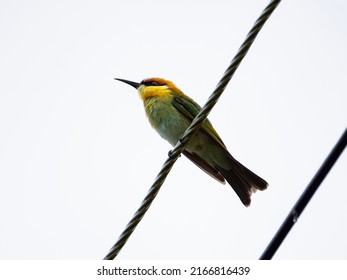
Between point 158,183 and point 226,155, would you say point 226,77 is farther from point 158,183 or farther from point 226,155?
point 226,155

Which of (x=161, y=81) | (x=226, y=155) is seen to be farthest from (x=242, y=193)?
(x=161, y=81)

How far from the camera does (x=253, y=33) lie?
7.06 feet

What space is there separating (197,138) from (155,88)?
87 centimetres

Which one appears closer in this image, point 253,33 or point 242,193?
point 253,33

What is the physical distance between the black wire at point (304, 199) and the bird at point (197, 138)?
8.94 feet

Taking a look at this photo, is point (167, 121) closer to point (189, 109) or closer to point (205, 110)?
point (189, 109)

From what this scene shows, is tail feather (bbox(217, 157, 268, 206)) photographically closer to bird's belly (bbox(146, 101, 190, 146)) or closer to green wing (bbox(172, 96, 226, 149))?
green wing (bbox(172, 96, 226, 149))

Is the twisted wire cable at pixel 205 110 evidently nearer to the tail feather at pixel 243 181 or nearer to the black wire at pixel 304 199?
the black wire at pixel 304 199

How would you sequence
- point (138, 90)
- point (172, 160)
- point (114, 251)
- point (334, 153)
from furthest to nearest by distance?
point (138, 90) < point (172, 160) < point (114, 251) < point (334, 153)

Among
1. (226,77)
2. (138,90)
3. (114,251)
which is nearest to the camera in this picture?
(114,251)

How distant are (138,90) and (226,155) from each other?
1.38 metres

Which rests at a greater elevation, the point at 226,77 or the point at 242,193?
the point at 242,193

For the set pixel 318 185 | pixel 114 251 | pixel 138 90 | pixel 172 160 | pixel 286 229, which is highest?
pixel 138 90

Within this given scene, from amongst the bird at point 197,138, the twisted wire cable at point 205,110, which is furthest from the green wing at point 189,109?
the twisted wire cable at point 205,110
